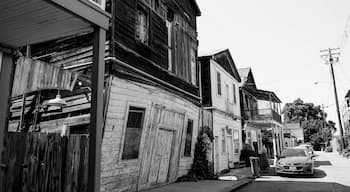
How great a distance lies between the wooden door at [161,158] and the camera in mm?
9484

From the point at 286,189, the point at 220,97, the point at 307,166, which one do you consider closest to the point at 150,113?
the point at 286,189

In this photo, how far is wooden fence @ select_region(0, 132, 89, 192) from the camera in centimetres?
474

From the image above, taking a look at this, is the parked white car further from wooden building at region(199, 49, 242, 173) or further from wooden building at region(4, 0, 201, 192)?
wooden building at region(4, 0, 201, 192)

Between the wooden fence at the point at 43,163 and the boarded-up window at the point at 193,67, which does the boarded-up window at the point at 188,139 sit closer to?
the boarded-up window at the point at 193,67

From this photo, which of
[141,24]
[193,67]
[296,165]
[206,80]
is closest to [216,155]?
[296,165]

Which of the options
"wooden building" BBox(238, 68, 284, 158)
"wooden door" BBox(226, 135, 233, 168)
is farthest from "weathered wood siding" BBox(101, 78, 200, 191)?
"wooden building" BBox(238, 68, 284, 158)

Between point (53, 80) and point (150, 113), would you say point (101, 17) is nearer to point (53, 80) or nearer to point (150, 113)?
point (53, 80)

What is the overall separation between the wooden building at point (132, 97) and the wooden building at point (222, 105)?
10.7ft

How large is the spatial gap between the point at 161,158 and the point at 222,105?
25.7 feet

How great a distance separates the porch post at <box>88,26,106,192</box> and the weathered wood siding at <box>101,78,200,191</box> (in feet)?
9.07

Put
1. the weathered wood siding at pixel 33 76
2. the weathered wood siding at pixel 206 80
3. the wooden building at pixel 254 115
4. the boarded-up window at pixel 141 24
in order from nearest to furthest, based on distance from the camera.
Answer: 1. the weathered wood siding at pixel 33 76
2. the boarded-up window at pixel 141 24
3. the weathered wood siding at pixel 206 80
4. the wooden building at pixel 254 115

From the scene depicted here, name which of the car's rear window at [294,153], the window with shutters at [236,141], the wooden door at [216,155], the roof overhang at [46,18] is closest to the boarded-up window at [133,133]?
the roof overhang at [46,18]

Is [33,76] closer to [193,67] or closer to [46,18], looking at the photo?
[46,18]

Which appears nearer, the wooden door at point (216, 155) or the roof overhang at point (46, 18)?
the roof overhang at point (46, 18)
